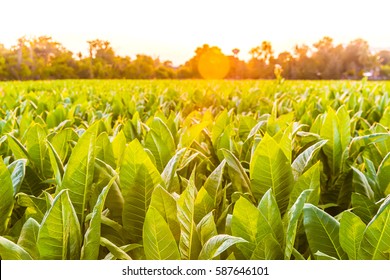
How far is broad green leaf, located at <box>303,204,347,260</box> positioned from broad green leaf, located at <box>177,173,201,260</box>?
30 cm

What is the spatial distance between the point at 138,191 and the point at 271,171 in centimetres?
42

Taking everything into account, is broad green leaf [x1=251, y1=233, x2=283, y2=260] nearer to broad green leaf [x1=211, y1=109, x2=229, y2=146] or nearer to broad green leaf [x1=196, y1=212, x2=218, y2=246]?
broad green leaf [x1=196, y1=212, x2=218, y2=246]

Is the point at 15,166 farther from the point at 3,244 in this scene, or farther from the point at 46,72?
the point at 46,72

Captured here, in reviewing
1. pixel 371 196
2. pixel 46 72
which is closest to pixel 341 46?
pixel 46 72

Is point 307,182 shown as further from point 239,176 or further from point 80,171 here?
point 80,171

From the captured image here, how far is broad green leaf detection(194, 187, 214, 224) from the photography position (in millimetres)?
Answer: 1222

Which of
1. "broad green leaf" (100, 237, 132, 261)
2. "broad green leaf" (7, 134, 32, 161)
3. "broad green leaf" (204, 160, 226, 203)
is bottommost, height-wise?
"broad green leaf" (100, 237, 132, 261)

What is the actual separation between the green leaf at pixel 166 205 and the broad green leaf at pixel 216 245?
0.39 ft

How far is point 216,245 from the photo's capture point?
41.1 inches

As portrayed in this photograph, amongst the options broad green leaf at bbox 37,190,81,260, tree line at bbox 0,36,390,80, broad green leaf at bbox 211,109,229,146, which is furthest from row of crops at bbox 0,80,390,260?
tree line at bbox 0,36,390,80

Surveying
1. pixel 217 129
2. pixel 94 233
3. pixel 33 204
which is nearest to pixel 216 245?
pixel 94 233

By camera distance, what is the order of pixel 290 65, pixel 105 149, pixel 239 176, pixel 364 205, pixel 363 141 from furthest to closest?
pixel 290 65, pixel 363 141, pixel 105 149, pixel 239 176, pixel 364 205

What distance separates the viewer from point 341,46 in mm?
46906
